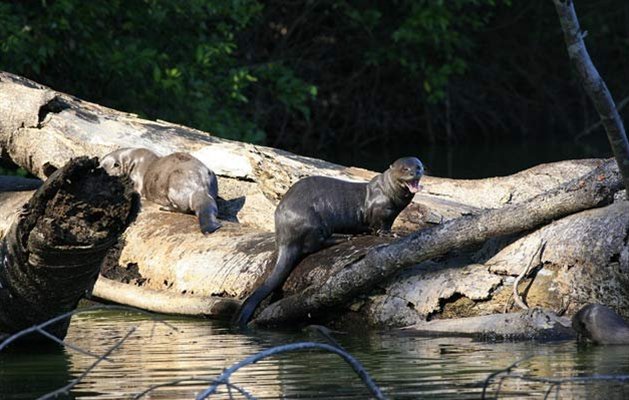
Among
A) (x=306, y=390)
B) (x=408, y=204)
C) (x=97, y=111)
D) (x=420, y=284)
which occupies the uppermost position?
(x=97, y=111)

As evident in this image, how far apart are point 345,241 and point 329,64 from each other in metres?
14.2

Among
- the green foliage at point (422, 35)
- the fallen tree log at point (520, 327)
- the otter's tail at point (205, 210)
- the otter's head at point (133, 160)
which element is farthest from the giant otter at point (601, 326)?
the green foliage at point (422, 35)

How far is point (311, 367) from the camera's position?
5.99 metres

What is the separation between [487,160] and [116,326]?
1162 cm

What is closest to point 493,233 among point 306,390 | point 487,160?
point 306,390

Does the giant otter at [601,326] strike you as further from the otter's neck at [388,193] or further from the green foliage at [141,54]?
the green foliage at [141,54]

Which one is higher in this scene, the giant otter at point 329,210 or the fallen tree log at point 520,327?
the giant otter at point 329,210

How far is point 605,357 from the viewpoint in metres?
Result: 6.09

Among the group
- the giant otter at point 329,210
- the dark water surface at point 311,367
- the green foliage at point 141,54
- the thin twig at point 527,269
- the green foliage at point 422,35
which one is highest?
the green foliage at point 422,35

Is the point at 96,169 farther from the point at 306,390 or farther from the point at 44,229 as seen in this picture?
the point at 306,390

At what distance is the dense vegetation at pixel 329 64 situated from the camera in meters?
14.2

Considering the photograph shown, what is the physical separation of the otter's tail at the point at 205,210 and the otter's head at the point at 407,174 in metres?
1.36

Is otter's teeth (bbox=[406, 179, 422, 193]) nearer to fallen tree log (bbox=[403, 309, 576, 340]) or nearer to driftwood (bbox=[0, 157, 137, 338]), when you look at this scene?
fallen tree log (bbox=[403, 309, 576, 340])

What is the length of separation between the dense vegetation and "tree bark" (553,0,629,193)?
8790 mm
